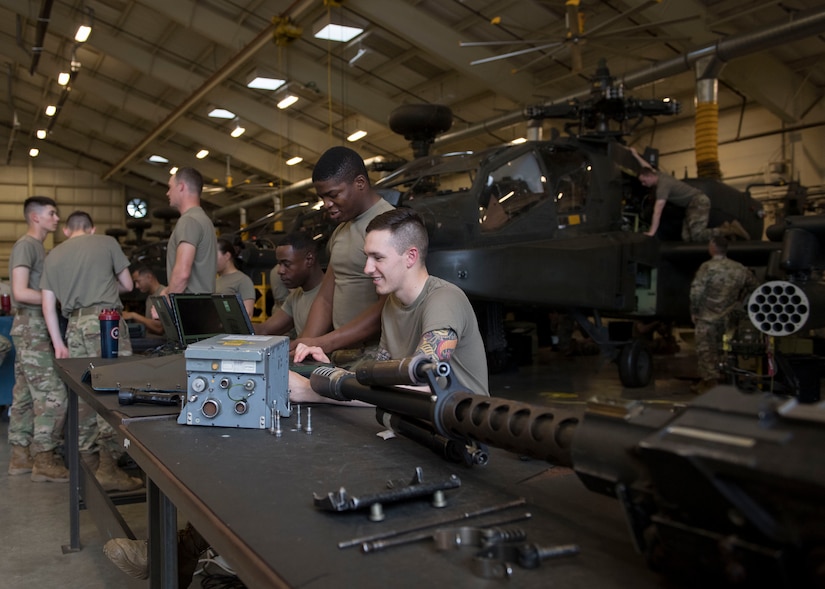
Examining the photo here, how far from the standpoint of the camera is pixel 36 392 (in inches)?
194

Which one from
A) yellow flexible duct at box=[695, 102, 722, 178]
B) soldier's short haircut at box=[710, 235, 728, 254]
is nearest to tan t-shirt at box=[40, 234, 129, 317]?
soldier's short haircut at box=[710, 235, 728, 254]

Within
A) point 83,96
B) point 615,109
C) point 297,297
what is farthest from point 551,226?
point 83,96

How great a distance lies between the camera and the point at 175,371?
283cm

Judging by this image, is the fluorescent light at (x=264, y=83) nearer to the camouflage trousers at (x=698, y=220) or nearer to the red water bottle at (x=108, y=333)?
the camouflage trousers at (x=698, y=220)

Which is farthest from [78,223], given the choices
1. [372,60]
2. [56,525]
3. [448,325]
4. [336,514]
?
[372,60]

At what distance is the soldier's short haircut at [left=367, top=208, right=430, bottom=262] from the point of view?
2510 mm

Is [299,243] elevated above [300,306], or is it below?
above

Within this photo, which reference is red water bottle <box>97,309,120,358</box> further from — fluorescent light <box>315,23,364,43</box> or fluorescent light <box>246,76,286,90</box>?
fluorescent light <box>246,76,286,90</box>

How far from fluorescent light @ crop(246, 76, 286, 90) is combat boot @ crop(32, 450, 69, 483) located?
41.3ft

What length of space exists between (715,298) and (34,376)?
5.88 m

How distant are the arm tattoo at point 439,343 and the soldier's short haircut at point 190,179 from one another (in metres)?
2.70

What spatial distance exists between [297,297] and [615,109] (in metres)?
4.79

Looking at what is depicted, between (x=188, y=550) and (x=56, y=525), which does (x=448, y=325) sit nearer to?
(x=188, y=550)

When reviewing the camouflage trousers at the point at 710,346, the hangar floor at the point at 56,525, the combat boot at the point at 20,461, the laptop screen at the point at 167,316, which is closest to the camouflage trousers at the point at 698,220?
the camouflage trousers at the point at 710,346
